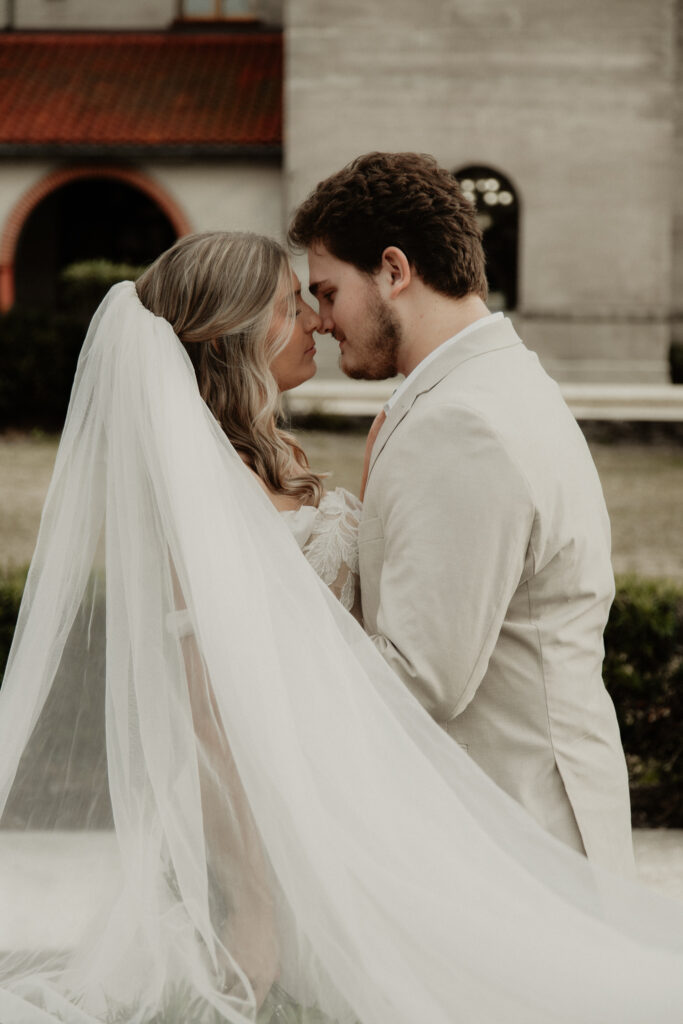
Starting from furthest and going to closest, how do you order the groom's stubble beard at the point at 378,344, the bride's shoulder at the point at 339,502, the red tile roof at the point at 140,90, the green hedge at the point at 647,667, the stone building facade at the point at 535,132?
the red tile roof at the point at 140,90 → the stone building facade at the point at 535,132 → the green hedge at the point at 647,667 → the bride's shoulder at the point at 339,502 → the groom's stubble beard at the point at 378,344

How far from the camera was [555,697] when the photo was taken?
2.20m

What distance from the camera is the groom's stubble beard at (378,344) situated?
2400 mm

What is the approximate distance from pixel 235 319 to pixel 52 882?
1251 millimetres

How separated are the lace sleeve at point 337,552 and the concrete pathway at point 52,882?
0.72 m

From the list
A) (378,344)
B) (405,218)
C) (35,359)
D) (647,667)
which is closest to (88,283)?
(35,359)

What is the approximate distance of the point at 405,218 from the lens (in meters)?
2.29

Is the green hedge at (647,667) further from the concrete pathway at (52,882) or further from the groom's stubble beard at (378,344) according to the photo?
the groom's stubble beard at (378,344)

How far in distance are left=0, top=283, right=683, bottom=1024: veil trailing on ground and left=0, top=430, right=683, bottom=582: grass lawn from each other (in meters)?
4.59

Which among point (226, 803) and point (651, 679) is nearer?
point (226, 803)

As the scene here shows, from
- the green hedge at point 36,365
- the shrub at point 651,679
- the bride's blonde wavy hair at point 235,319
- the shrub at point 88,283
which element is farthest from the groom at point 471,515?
the shrub at point 88,283

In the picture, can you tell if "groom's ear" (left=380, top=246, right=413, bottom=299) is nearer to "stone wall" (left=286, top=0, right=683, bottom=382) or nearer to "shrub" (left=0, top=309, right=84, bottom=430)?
"shrub" (left=0, top=309, right=84, bottom=430)

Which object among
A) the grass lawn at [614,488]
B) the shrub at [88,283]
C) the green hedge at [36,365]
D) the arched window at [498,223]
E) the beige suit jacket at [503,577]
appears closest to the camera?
the beige suit jacket at [503,577]

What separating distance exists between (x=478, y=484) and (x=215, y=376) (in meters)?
0.86

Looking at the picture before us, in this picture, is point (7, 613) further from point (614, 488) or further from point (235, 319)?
point (614, 488)
